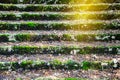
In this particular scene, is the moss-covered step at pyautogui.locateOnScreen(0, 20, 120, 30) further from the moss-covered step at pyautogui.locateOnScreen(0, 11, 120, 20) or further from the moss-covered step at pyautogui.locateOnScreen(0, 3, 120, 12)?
the moss-covered step at pyautogui.locateOnScreen(0, 3, 120, 12)

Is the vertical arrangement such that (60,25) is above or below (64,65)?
above

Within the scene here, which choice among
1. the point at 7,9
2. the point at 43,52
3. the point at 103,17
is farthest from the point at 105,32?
the point at 7,9

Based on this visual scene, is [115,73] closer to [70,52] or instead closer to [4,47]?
[70,52]

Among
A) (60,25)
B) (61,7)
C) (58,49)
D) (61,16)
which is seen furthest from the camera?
(61,7)

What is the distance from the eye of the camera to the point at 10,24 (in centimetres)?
802

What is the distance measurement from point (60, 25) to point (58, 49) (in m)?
1.40

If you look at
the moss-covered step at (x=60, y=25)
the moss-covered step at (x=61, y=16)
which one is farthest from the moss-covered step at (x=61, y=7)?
the moss-covered step at (x=60, y=25)

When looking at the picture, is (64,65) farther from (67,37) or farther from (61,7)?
(61,7)

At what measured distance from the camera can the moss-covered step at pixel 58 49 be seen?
6902 millimetres

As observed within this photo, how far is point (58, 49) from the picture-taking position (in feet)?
23.0

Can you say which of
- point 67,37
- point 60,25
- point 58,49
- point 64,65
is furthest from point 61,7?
point 64,65

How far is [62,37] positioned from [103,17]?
2052 millimetres

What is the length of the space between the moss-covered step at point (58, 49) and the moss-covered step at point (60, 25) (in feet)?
4.25

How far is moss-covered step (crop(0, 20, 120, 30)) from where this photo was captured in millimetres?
8039
